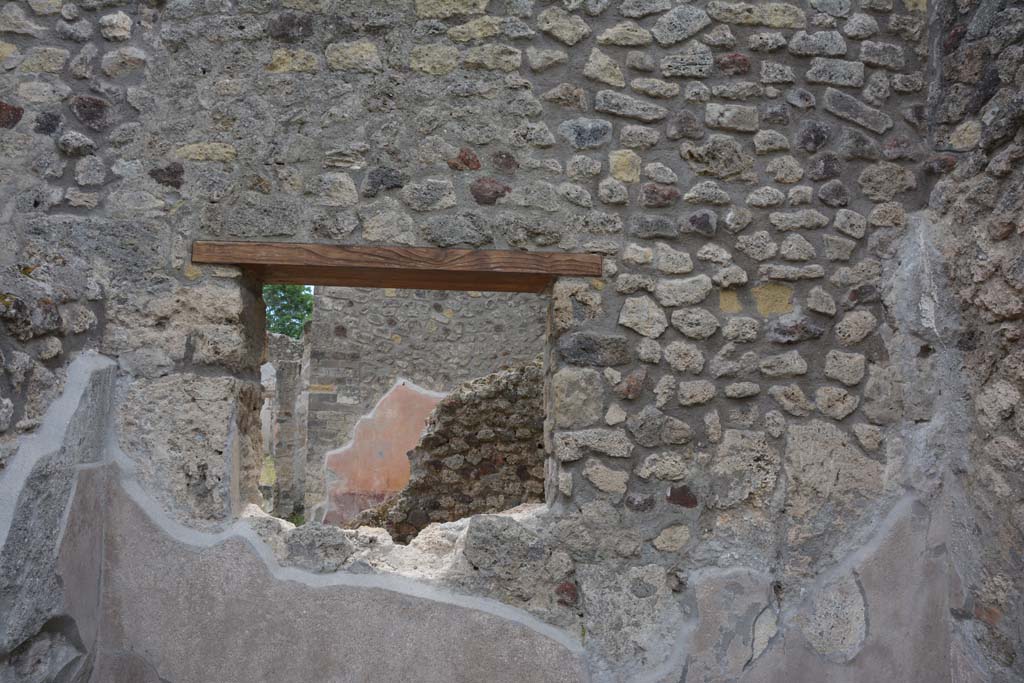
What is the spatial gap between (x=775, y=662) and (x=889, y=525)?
58 centimetres

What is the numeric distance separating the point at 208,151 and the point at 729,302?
1.78 metres

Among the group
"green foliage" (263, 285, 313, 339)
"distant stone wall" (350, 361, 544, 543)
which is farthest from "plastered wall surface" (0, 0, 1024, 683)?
"green foliage" (263, 285, 313, 339)

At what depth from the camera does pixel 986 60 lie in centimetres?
237

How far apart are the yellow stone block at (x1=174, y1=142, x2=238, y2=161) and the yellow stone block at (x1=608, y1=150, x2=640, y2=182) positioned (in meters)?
1.24

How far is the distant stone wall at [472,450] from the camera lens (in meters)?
4.44

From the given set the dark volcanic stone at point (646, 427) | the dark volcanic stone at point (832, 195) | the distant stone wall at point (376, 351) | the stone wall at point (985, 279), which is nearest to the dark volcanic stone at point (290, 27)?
the dark volcanic stone at point (646, 427)

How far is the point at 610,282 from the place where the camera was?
8.07ft

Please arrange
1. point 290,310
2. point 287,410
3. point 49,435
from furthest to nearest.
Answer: point 290,310 < point 287,410 < point 49,435

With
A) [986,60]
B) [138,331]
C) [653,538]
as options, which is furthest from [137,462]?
[986,60]

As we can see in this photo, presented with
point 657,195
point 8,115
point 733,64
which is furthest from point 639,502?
point 8,115

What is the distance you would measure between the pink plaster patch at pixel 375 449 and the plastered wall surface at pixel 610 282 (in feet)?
16.0

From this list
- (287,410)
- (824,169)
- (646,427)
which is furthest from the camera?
(287,410)

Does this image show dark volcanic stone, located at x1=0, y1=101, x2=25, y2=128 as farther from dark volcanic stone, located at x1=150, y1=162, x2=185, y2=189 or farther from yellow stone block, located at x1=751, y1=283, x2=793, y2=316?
yellow stone block, located at x1=751, y1=283, x2=793, y2=316

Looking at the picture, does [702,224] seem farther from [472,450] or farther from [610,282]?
[472,450]
